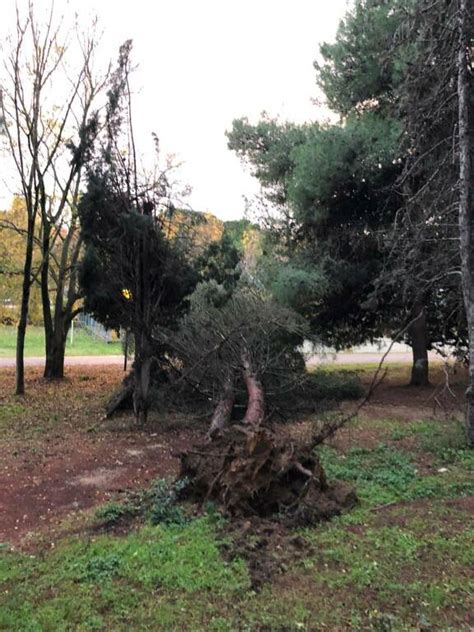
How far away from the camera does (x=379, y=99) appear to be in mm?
12828

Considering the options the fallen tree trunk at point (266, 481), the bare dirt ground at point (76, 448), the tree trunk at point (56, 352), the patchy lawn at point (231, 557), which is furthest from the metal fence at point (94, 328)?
the fallen tree trunk at point (266, 481)

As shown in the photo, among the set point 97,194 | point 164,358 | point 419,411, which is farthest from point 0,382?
point 419,411

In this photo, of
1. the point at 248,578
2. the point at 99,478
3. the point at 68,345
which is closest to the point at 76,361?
the point at 68,345

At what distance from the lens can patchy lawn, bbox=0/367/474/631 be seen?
3123 millimetres

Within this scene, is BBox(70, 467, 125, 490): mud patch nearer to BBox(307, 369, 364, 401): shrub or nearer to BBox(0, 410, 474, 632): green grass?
BBox(0, 410, 474, 632): green grass

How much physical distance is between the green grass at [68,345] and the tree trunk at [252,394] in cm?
1942

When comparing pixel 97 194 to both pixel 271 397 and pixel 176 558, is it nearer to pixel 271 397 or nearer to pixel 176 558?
pixel 271 397

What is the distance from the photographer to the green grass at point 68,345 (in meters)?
28.2

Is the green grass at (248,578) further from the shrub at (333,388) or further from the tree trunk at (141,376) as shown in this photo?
the shrub at (333,388)

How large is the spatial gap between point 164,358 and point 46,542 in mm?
6041

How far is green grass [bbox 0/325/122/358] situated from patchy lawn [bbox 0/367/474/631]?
21.6 meters

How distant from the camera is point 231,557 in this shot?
3.91 m

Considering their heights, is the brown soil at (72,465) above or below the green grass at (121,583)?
below

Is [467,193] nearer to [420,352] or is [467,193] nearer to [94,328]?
[420,352]
